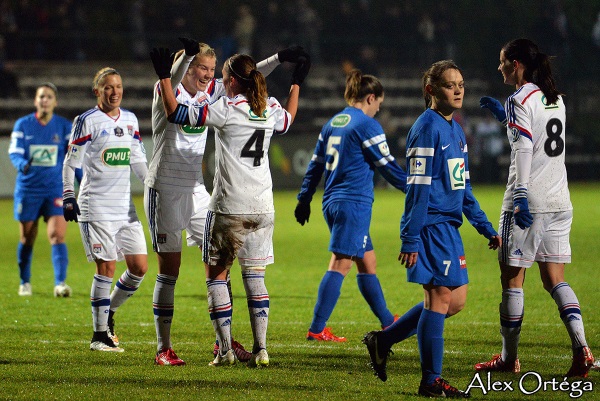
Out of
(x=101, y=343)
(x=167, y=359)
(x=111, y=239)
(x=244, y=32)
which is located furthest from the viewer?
(x=244, y=32)

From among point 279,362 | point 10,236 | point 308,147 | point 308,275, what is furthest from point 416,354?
point 308,147

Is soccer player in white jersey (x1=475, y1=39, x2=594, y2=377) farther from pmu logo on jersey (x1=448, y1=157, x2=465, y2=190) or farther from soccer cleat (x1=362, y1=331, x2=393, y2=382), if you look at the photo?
soccer cleat (x1=362, y1=331, x2=393, y2=382)

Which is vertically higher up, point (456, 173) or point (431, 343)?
point (456, 173)

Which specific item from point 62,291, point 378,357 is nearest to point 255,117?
point 378,357

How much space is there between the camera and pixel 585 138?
29781 mm

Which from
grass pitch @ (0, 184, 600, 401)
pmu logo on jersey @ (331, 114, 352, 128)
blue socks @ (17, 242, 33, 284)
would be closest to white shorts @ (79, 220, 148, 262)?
grass pitch @ (0, 184, 600, 401)

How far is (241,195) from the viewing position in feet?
20.7

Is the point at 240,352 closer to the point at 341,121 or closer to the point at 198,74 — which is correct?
the point at 198,74

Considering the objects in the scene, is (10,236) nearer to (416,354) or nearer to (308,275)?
(308,275)

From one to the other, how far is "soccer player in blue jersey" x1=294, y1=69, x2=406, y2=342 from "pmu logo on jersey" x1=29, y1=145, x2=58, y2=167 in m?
4.29

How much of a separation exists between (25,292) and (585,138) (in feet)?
73.8

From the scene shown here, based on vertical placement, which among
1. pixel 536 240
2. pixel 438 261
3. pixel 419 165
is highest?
pixel 419 165

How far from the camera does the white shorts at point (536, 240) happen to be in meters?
6.21

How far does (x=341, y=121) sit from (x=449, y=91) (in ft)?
7.58
